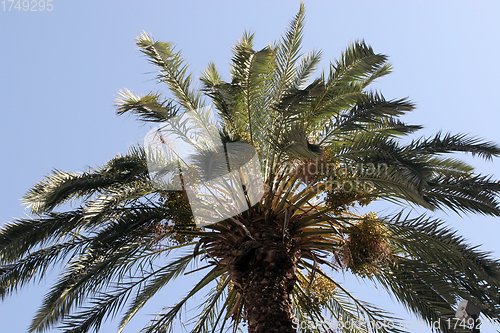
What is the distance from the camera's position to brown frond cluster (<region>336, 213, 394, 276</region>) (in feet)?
19.6

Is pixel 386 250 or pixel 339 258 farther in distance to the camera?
pixel 339 258

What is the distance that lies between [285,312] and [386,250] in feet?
5.35

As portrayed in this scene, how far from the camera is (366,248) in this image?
6004 mm

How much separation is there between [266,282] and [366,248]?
1478 millimetres

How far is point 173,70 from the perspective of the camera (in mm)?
6902

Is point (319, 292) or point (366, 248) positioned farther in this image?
point (319, 292)

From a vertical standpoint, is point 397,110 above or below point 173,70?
below

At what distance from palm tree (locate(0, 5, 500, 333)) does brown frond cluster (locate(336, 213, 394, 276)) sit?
2cm

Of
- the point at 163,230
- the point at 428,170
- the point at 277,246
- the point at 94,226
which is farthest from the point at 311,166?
the point at 94,226

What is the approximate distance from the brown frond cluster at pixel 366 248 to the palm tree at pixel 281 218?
2 cm

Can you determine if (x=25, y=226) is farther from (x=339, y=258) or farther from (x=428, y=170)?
Answer: (x=428, y=170)

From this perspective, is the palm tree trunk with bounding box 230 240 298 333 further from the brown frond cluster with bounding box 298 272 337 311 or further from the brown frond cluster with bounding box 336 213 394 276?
the brown frond cluster with bounding box 298 272 337 311

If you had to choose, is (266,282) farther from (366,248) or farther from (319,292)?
(319,292)

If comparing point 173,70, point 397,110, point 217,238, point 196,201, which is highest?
point 173,70
